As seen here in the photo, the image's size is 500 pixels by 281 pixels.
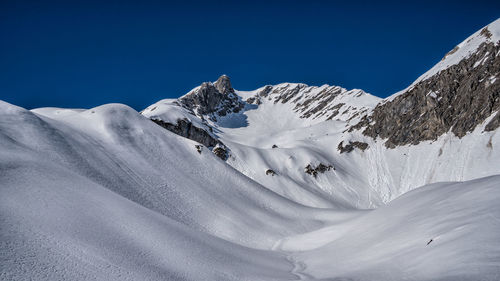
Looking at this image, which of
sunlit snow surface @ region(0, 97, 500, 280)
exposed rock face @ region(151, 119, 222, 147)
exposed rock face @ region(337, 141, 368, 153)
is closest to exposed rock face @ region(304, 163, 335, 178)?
exposed rock face @ region(337, 141, 368, 153)

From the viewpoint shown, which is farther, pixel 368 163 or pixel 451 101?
pixel 368 163

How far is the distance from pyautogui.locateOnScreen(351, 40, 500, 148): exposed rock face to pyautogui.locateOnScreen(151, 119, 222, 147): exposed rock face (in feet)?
164

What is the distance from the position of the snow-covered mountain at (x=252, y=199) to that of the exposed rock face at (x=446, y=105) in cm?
34

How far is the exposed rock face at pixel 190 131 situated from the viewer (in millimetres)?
79500

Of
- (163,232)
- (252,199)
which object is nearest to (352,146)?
(252,199)

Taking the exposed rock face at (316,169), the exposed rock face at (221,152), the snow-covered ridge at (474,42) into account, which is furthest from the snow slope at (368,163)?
the exposed rock face at (221,152)

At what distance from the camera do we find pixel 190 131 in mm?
81438

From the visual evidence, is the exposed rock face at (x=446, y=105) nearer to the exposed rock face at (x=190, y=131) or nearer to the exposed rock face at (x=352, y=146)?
the exposed rock face at (x=352, y=146)

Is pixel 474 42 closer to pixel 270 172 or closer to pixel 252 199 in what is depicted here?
pixel 270 172

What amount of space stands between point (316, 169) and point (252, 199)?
1758 inches

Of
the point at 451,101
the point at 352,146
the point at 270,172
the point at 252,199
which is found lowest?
the point at 252,199

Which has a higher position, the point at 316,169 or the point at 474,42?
the point at 474,42

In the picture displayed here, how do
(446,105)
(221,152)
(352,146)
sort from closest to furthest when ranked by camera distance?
(446,105) < (221,152) < (352,146)

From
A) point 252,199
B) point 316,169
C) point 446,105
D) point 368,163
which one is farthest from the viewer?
point 368,163
